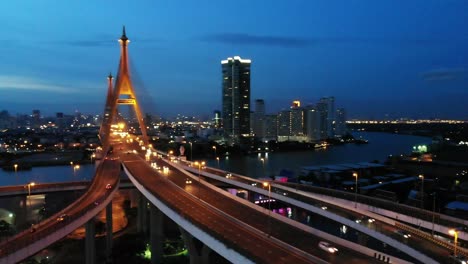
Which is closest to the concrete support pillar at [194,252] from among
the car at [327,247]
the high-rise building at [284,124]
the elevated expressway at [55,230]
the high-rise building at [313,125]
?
the elevated expressway at [55,230]

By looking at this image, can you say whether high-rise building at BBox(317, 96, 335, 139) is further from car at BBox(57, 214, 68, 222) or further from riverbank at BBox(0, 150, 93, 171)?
car at BBox(57, 214, 68, 222)

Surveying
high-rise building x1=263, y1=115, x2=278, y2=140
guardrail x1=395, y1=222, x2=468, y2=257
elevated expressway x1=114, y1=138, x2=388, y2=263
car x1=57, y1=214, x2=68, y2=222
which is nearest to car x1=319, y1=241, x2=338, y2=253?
elevated expressway x1=114, y1=138, x2=388, y2=263

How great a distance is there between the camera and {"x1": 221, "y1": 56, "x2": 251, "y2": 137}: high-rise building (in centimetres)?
7494

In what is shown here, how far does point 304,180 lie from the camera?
28.1 m

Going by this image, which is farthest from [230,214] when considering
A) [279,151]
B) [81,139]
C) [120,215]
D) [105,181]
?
[81,139]

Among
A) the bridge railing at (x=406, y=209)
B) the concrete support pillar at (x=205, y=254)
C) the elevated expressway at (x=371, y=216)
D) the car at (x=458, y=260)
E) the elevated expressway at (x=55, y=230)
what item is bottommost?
the concrete support pillar at (x=205, y=254)

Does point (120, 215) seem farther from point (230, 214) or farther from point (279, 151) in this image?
point (279, 151)

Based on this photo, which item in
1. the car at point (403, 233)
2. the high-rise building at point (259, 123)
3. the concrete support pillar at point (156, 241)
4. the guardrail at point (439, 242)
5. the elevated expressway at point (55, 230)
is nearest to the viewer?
the elevated expressway at point (55, 230)

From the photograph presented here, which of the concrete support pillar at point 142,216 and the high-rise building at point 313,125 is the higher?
the high-rise building at point 313,125

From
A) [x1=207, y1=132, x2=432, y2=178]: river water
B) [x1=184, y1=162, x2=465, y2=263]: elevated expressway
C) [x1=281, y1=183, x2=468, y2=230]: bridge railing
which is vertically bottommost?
[x1=207, y1=132, x2=432, y2=178]: river water

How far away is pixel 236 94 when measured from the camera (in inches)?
3012

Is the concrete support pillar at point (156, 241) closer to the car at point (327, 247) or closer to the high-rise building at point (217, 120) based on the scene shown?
the car at point (327, 247)

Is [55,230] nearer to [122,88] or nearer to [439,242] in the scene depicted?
[439,242]

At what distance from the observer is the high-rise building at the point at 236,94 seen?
74938 mm
